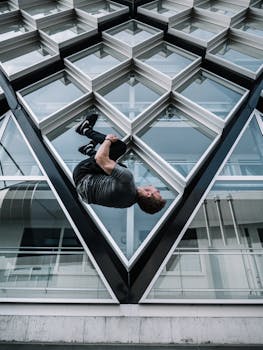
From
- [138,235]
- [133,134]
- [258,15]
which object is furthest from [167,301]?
[258,15]

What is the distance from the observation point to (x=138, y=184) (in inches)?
172

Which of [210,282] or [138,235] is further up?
[138,235]

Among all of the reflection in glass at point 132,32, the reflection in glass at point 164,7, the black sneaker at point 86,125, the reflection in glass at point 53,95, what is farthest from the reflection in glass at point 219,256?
the reflection in glass at point 164,7

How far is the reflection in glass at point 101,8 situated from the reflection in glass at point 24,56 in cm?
225

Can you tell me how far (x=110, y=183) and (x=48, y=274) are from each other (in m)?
1.86

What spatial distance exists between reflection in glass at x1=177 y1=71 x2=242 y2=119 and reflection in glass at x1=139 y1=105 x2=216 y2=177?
24.9 inches

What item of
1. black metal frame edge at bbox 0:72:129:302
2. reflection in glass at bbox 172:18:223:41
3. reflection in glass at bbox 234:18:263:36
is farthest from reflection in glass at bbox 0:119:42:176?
reflection in glass at bbox 234:18:263:36

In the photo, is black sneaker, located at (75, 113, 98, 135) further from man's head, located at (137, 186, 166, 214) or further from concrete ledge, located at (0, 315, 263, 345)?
concrete ledge, located at (0, 315, 263, 345)

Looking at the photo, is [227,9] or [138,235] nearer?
[138,235]

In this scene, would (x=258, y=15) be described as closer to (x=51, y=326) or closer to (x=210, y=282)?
(x=210, y=282)

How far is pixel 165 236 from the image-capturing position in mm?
3740

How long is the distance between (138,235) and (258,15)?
8287 mm

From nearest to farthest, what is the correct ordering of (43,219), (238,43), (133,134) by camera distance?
1. (43,219)
2. (133,134)
3. (238,43)

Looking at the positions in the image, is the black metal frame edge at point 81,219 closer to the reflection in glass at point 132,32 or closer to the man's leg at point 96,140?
the man's leg at point 96,140
